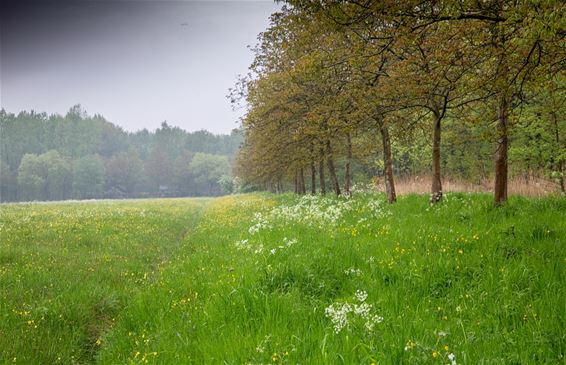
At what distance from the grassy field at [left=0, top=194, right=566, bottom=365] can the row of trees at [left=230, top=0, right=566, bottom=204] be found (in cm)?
309

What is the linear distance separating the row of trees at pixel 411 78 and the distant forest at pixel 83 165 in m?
82.9

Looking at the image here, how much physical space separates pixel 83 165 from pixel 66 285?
122 meters

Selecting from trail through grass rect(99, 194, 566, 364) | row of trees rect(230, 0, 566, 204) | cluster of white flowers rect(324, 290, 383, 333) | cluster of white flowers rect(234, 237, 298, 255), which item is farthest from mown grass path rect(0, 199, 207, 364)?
row of trees rect(230, 0, 566, 204)

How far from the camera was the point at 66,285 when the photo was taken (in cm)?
865

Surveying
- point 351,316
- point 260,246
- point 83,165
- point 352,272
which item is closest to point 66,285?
point 260,246

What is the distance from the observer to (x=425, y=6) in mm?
6246

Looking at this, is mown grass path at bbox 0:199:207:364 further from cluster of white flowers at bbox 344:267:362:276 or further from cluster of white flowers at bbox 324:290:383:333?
cluster of white flowers at bbox 344:267:362:276

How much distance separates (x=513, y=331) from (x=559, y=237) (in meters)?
4.45

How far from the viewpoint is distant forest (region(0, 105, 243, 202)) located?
352 feet

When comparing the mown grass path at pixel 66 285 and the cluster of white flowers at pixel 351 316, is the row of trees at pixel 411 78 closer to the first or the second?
the cluster of white flowers at pixel 351 316

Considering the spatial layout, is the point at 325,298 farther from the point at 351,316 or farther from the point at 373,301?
the point at 351,316

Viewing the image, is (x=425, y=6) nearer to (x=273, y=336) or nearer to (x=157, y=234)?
(x=273, y=336)

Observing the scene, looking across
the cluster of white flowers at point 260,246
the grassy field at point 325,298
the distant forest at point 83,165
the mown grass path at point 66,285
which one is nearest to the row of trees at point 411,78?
the grassy field at point 325,298

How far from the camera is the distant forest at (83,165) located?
107 meters
